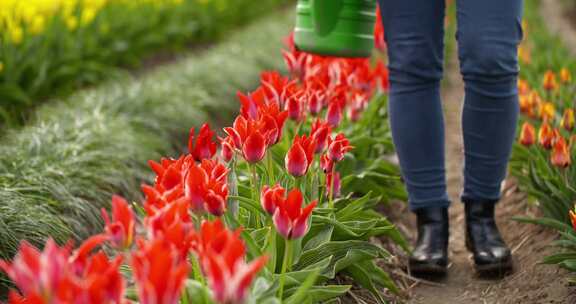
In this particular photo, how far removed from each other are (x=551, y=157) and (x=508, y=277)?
0.42 meters

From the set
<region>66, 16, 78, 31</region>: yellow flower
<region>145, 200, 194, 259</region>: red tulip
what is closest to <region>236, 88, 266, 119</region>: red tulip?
<region>145, 200, 194, 259</region>: red tulip

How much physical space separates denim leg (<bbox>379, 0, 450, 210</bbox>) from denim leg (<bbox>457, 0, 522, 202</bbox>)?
10 cm

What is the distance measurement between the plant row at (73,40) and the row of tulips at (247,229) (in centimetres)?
166

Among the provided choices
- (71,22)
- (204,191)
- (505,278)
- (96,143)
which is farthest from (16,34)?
(204,191)

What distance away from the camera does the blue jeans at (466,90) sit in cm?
221

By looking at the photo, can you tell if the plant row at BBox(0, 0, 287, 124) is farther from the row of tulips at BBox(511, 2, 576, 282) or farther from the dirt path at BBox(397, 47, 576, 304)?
the row of tulips at BBox(511, 2, 576, 282)

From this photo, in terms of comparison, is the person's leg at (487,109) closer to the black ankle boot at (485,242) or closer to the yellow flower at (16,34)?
the black ankle boot at (485,242)

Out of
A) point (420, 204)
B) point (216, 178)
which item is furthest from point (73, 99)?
point (216, 178)

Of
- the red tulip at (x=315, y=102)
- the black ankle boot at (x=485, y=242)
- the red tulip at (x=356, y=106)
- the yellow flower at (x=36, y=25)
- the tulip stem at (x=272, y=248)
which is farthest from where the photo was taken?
the yellow flower at (x=36, y=25)

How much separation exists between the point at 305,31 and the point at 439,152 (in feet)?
2.35

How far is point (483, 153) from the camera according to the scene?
241cm

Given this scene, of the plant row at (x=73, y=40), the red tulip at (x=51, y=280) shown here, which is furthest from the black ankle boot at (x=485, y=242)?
the plant row at (x=73, y=40)

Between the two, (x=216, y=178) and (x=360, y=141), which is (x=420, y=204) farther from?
(x=216, y=178)

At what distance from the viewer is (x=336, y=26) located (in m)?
2.83
